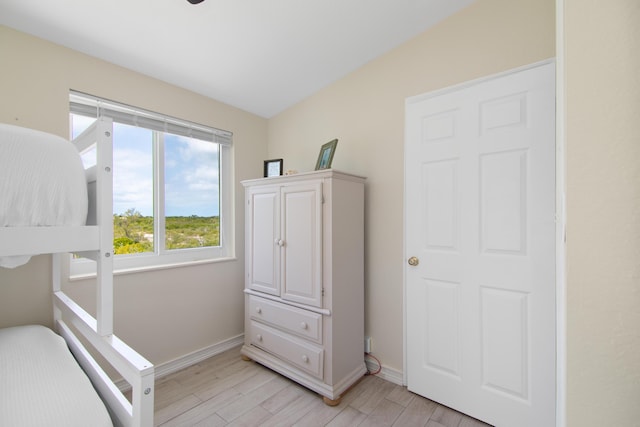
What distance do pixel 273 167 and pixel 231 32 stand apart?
1115 millimetres

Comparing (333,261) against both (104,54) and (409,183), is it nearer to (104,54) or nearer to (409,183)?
(409,183)

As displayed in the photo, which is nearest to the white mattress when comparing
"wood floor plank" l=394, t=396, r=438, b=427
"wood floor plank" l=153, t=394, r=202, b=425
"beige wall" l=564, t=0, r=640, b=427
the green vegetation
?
"wood floor plank" l=153, t=394, r=202, b=425

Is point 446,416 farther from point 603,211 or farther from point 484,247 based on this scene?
point 603,211

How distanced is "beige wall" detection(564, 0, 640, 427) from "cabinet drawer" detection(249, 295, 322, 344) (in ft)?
4.76

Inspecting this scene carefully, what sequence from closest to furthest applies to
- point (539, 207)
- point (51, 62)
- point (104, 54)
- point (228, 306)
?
point (539, 207), point (51, 62), point (104, 54), point (228, 306)

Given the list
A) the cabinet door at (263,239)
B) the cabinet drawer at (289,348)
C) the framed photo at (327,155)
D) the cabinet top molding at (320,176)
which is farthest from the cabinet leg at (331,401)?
the framed photo at (327,155)

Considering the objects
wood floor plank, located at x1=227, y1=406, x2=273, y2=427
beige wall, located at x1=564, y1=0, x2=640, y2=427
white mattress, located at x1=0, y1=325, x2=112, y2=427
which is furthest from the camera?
wood floor plank, located at x1=227, y1=406, x2=273, y2=427

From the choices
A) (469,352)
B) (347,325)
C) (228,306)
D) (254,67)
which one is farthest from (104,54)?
(469,352)

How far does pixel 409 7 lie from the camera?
1652 mm

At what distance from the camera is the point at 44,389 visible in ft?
2.61

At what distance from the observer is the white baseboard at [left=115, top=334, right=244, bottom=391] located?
196cm

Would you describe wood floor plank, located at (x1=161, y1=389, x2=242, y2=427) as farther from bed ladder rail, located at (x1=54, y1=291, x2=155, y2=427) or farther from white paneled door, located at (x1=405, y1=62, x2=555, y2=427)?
white paneled door, located at (x1=405, y1=62, x2=555, y2=427)

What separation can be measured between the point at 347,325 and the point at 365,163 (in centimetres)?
124

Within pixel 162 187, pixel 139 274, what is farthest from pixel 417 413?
pixel 162 187
